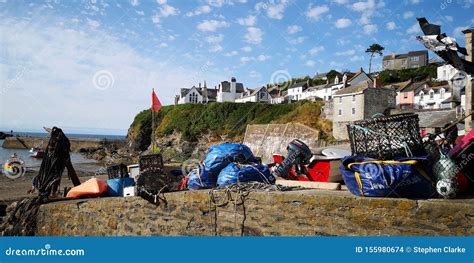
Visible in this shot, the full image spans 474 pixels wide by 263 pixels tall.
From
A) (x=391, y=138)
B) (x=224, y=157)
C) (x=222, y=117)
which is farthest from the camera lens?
(x=222, y=117)

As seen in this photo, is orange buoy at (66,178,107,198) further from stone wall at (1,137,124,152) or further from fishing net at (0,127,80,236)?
stone wall at (1,137,124,152)

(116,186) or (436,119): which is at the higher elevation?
(436,119)

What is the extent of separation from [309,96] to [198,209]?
62.6 meters

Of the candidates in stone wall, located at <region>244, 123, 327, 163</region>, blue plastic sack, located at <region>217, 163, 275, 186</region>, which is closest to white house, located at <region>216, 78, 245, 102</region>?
stone wall, located at <region>244, 123, 327, 163</region>

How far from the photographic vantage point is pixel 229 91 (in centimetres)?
7962

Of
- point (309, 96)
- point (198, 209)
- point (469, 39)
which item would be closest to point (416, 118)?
point (198, 209)

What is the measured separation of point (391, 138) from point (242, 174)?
2.22m

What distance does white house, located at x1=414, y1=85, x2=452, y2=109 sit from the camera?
47312 millimetres

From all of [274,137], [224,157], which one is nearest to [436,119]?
[274,137]

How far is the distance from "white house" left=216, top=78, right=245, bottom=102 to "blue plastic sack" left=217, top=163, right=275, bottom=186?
73.3 metres

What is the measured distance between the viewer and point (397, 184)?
13.6 ft

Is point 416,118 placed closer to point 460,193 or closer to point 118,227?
point 460,193

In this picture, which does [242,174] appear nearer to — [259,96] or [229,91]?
[259,96]

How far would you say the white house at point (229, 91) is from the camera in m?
79.2
